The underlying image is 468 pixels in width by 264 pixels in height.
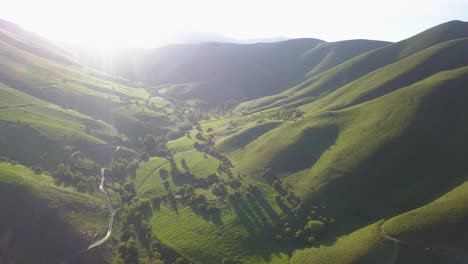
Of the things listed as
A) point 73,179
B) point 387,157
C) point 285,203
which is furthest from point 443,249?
point 73,179

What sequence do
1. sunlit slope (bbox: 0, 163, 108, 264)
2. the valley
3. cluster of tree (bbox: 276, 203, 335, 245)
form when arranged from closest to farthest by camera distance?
the valley → sunlit slope (bbox: 0, 163, 108, 264) → cluster of tree (bbox: 276, 203, 335, 245)

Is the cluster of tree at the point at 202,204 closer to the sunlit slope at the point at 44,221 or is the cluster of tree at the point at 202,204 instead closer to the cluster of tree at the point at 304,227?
the cluster of tree at the point at 304,227

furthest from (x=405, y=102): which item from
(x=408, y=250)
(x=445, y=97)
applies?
(x=408, y=250)

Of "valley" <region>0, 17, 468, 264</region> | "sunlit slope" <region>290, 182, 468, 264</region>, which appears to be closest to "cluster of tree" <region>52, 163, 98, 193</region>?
"valley" <region>0, 17, 468, 264</region>

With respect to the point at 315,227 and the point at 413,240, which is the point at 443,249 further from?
the point at 315,227

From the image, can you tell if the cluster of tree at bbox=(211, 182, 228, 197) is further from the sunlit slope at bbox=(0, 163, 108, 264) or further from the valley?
the sunlit slope at bbox=(0, 163, 108, 264)

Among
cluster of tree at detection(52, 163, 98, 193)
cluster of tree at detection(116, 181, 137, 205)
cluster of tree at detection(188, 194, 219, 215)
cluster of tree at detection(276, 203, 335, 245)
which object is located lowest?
cluster of tree at detection(276, 203, 335, 245)
